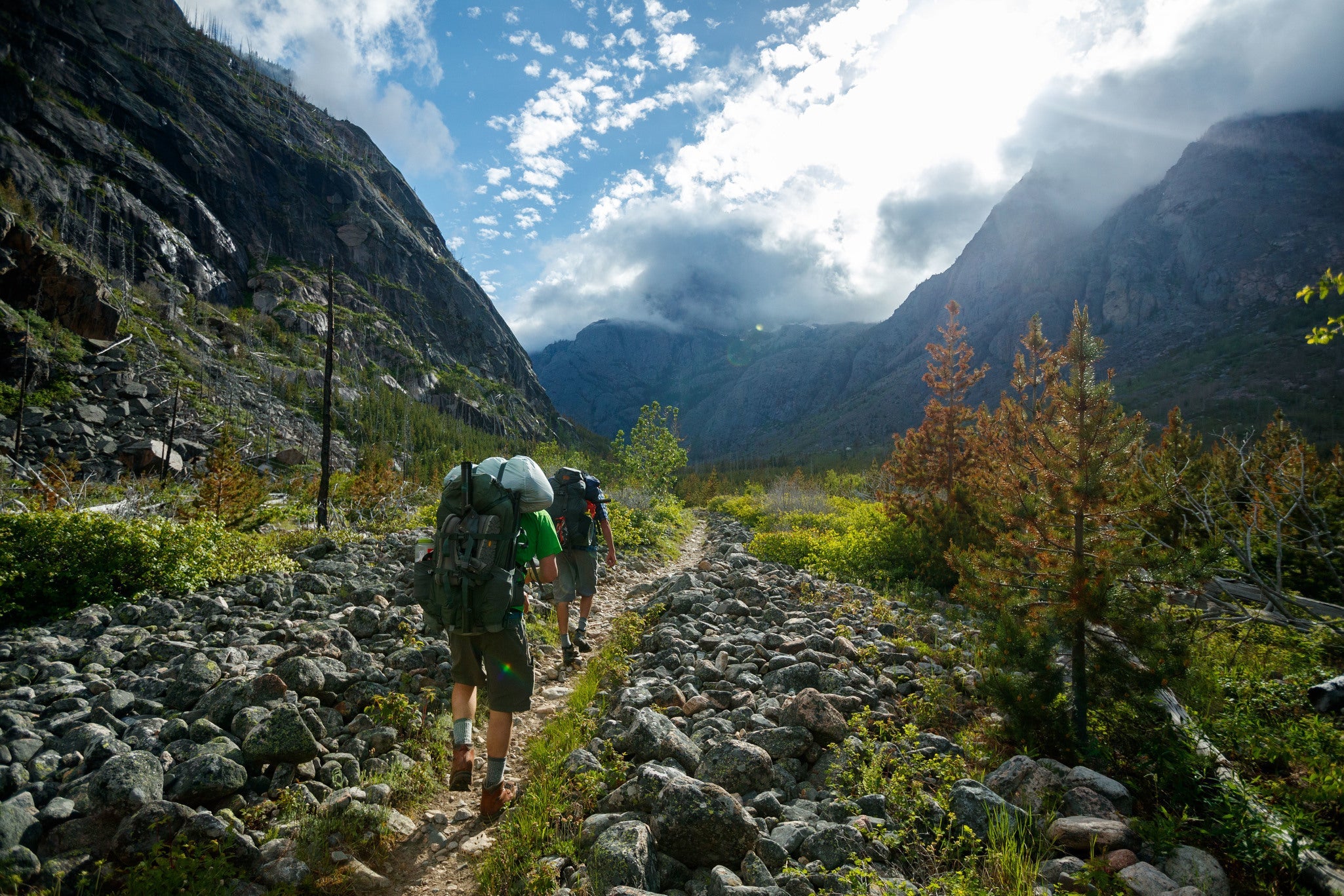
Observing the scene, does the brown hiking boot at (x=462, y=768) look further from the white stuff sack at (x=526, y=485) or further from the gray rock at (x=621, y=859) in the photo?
the white stuff sack at (x=526, y=485)

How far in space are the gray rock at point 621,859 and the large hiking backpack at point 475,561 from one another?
1620mm

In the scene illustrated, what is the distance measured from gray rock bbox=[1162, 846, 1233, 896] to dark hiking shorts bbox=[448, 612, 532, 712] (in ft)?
13.3

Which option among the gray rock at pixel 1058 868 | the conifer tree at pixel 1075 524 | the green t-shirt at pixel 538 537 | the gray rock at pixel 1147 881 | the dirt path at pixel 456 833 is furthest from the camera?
the green t-shirt at pixel 538 537

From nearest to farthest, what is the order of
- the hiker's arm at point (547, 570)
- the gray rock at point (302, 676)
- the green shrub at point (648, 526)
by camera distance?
the hiker's arm at point (547, 570)
the gray rock at point (302, 676)
the green shrub at point (648, 526)

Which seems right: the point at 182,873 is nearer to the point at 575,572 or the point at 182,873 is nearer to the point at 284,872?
the point at 284,872

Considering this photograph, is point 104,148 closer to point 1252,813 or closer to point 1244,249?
point 1252,813

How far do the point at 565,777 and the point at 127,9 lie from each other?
541 feet

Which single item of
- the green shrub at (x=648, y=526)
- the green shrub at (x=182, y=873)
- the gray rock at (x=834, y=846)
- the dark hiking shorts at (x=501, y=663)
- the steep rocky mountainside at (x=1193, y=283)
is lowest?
the green shrub at (x=648, y=526)

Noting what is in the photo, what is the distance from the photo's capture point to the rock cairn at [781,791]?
10.2 feet

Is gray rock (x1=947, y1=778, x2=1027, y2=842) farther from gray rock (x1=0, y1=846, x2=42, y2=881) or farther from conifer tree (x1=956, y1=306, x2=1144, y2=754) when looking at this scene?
gray rock (x1=0, y1=846, x2=42, y2=881)

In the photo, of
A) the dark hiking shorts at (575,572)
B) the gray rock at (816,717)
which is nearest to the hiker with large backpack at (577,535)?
the dark hiking shorts at (575,572)

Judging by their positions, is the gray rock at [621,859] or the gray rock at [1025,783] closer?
the gray rock at [621,859]

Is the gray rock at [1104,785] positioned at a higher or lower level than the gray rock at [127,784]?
lower

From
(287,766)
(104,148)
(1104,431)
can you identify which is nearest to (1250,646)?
(1104,431)
